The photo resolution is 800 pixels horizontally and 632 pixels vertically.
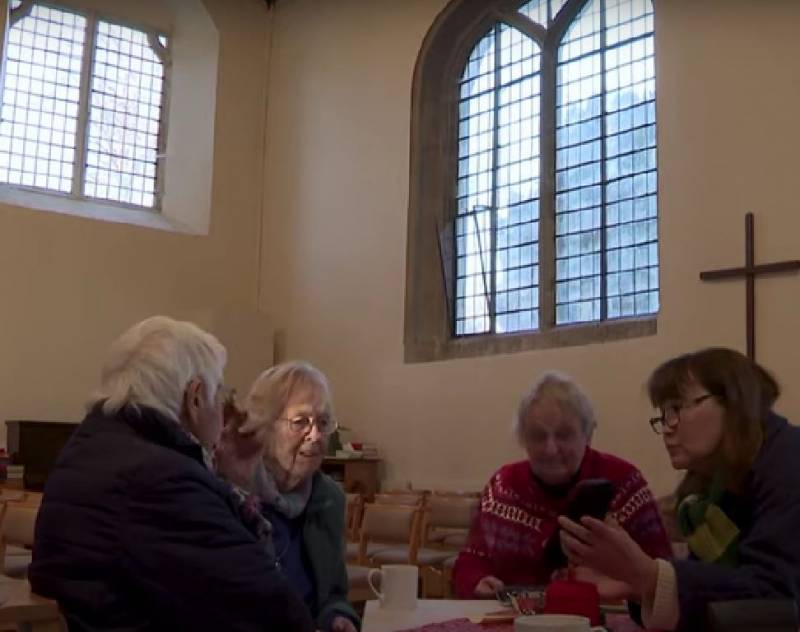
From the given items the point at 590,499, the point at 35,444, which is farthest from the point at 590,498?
the point at 35,444

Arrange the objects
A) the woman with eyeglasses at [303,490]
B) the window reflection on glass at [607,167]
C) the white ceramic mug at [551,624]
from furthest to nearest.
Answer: the window reflection on glass at [607,167], the woman with eyeglasses at [303,490], the white ceramic mug at [551,624]

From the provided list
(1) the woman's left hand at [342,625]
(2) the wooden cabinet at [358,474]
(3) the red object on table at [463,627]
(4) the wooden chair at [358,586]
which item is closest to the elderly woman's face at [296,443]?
(1) the woman's left hand at [342,625]

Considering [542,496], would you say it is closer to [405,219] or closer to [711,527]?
[711,527]

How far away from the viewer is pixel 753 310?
6.80 m

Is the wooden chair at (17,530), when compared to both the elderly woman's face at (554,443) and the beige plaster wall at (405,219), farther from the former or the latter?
the beige plaster wall at (405,219)

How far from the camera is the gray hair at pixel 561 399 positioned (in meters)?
2.84

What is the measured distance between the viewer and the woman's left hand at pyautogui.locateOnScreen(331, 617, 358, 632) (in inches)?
89.8

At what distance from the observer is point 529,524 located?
277cm

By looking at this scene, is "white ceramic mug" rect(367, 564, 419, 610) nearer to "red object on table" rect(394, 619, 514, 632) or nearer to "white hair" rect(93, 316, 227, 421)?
"red object on table" rect(394, 619, 514, 632)

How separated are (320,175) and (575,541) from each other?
30.3ft

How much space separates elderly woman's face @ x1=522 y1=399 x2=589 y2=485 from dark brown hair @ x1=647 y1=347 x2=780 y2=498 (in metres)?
0.98

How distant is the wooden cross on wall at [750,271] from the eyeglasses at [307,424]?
187 inches

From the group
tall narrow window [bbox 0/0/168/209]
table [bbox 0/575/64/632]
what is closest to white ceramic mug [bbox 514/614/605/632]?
table [bbox 0/575/64/632]

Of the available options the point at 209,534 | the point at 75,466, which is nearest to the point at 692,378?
the point at 209,534
